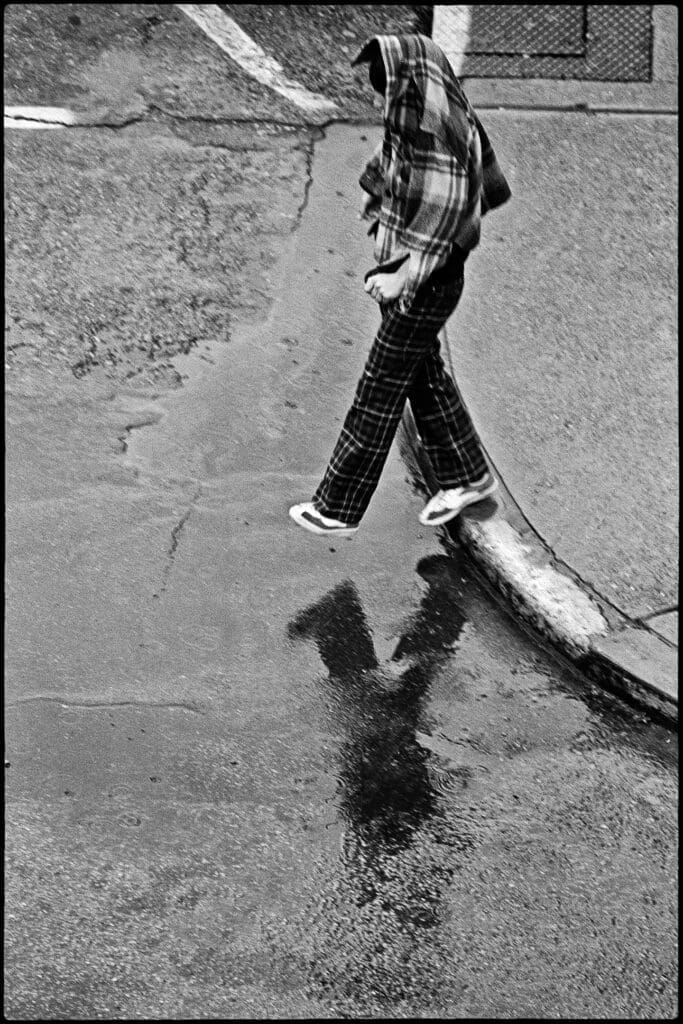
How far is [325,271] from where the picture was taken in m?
5.98

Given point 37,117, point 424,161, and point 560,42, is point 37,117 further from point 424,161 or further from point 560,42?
point 424,161

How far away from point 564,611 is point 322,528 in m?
1.07

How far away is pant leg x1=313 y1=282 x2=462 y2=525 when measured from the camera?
164 inches

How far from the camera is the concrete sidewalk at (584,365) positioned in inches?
179

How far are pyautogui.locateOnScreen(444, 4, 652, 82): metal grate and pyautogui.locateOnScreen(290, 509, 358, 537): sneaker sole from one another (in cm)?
345

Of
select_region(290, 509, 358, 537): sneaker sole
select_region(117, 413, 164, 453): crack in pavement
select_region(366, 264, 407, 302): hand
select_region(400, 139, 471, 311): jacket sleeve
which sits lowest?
select_region(290, 509, 358, 537): sneaker sole

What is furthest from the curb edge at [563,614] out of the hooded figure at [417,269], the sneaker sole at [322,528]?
the sneaker sole at [322,528]

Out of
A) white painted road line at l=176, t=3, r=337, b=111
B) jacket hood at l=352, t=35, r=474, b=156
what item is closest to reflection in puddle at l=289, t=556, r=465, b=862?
jacket hood at l=352, t=35, r=474, b=156

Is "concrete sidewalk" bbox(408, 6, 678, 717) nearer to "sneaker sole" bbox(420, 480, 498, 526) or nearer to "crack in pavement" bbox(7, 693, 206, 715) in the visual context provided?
"sneaker sole" bbox(420, 480, 498, 526)

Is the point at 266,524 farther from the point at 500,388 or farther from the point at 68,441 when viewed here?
the point at 500,388

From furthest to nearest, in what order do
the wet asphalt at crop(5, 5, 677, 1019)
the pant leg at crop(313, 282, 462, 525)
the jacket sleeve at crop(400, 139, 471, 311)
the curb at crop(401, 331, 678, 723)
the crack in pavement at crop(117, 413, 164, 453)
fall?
the crack in pavement at crop(117, 413, 164, 453), the curb at crop(401, 331, 678, 723), the pant leg at crop(313, 282, 462, 525), the jacket sleeve at crop(400, 139, 471, 311), the wet asphalt at crop(5, 5, 677, 1019)

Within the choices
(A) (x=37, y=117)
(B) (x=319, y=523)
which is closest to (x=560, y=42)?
(A) (x=37, y=117)

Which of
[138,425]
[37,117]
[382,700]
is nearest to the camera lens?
[382,700]

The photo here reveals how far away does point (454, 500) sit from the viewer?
15.9 feet
